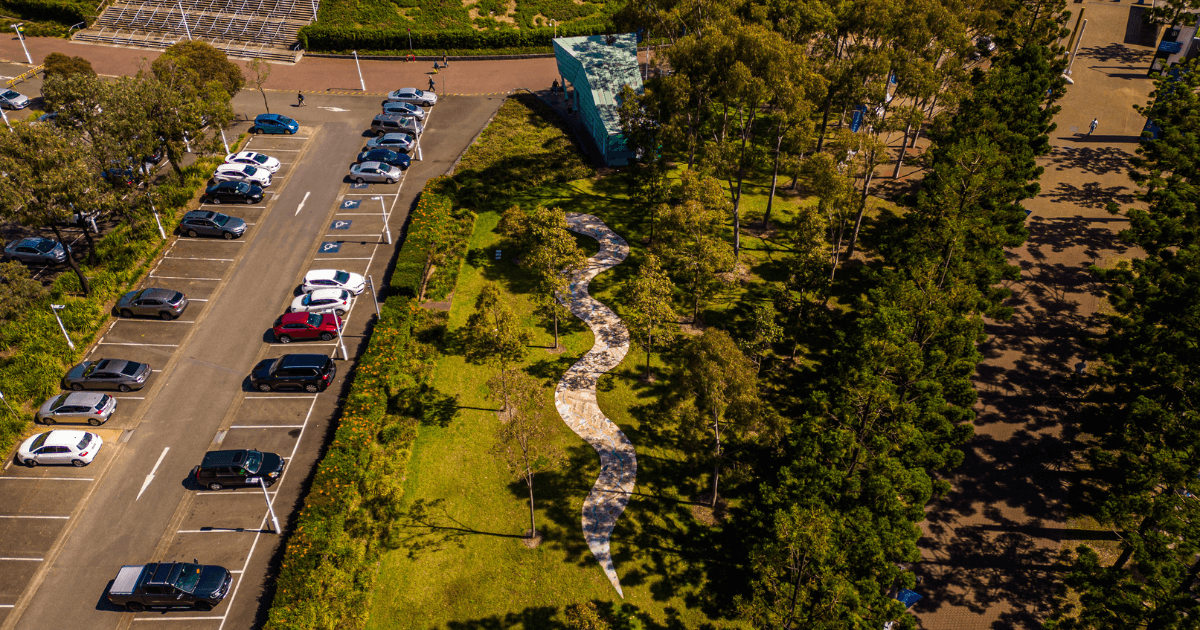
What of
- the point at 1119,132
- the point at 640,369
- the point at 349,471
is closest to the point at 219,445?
the point at 349,471

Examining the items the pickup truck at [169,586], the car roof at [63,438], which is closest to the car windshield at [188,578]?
the pickup truck at [169,586]

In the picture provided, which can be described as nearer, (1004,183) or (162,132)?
(1004,183)

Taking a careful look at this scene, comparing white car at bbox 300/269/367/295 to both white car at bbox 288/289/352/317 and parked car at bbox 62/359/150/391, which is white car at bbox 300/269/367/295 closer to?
white car at bbox 288/289/352/317

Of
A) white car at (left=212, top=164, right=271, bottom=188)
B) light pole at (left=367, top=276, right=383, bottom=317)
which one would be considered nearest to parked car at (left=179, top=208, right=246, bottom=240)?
white car at (left=212, top=164, right=271, bottom=188)

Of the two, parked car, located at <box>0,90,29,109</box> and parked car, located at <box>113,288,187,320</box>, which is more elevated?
parked car, located at <box>0,90,29,109</box>

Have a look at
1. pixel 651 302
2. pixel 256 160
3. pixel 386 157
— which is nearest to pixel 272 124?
pixel 256 160

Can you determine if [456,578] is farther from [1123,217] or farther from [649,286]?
[1123,217]
